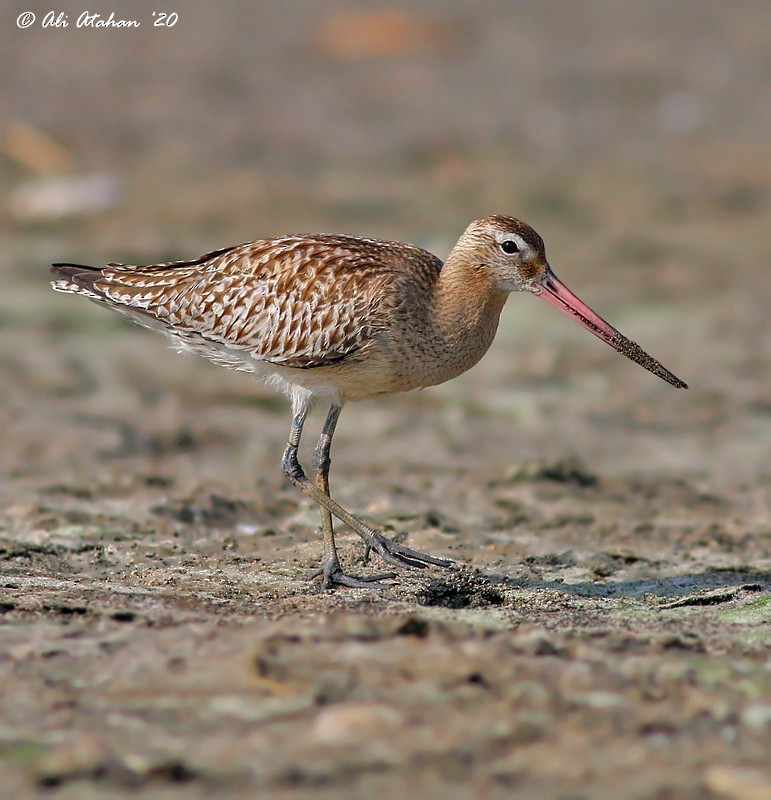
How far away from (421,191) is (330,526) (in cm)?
902

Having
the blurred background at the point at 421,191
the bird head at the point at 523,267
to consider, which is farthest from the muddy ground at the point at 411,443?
the bird head at the point at 523,267

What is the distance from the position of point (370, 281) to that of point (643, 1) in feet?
49.4

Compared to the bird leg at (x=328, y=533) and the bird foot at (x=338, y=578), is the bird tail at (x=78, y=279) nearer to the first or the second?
the bird leg at (x=328, y=533)

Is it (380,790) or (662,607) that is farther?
(662,607)

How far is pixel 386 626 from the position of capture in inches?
188

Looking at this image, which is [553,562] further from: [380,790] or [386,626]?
[380,790]

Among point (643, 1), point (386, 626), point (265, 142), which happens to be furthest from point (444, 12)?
point (386, 626)

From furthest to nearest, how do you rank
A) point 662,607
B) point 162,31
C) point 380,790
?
point 162,31 < point 662,607 < point 380,790

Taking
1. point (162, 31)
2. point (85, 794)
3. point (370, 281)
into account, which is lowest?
point (85, 794)

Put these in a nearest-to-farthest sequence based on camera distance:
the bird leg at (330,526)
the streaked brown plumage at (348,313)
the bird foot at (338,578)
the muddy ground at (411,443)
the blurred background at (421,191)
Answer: the muddy ground at (411,443) < the bird foot at (338,578) < the bird leg at (330,526) < the streaked brown plumage at (348,313) < the blurred background at (421,191)

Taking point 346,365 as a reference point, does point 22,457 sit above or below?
below

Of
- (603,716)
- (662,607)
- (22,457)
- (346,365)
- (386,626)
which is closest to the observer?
(603,716)

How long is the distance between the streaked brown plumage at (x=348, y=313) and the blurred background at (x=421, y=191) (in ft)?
6.43

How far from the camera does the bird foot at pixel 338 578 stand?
6312 millimetres
